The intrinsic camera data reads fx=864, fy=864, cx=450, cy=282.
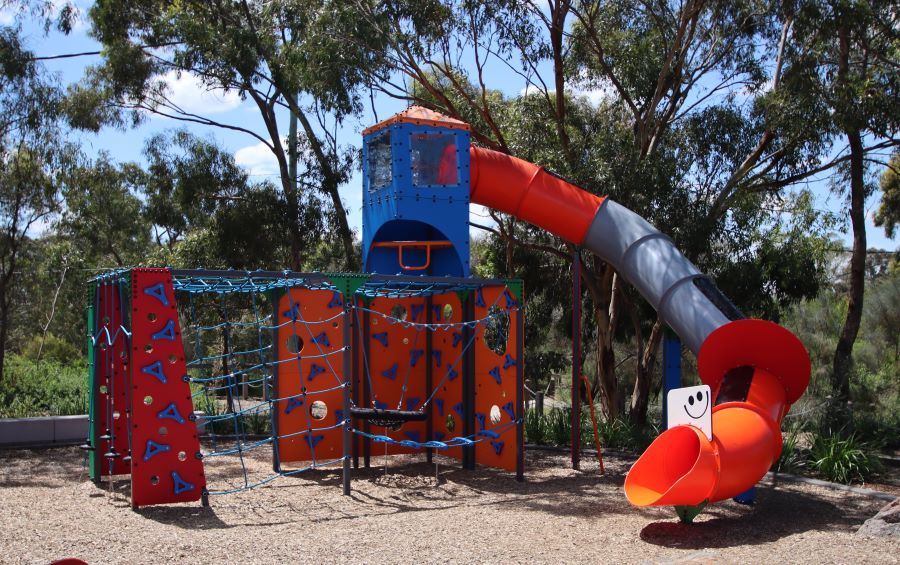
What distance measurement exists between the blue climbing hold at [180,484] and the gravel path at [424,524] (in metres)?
0.19

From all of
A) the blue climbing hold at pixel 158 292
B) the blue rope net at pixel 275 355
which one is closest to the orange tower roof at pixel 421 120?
the blue rope net at pixel 275 355

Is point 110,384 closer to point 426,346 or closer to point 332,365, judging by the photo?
point 332,365

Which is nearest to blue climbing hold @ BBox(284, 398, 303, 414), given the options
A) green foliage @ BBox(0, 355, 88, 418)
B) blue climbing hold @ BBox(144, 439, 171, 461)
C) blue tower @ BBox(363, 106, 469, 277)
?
blue tower @ BBox(363, 106, 469, 277)

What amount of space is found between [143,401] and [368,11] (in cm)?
876

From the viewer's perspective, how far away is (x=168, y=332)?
806 cm

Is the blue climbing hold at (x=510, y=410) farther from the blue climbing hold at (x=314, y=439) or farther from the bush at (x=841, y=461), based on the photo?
the bush at (x=841, y=461)

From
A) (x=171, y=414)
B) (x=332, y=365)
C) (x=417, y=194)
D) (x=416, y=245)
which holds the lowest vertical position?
(x=171, y=414)

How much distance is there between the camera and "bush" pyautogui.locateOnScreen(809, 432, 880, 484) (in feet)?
32.9

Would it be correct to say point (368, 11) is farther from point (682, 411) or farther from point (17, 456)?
point (682, 411)

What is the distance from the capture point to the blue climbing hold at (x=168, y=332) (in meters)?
8.02

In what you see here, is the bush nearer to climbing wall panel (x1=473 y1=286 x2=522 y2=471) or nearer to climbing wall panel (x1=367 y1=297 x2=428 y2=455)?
climbing wall panel (x1=473 y1=286 x2=522 y2=471)

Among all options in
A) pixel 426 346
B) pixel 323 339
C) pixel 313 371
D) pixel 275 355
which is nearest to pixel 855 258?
pixel 426 346

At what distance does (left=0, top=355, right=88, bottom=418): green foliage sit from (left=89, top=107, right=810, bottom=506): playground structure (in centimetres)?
566

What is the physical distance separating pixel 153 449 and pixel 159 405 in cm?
40
